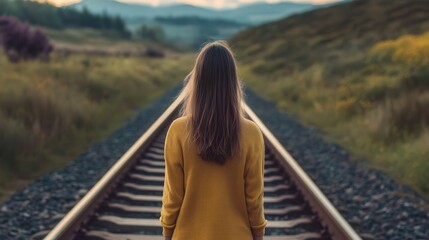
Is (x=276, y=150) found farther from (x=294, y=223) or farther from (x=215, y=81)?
(x=215, y=81)

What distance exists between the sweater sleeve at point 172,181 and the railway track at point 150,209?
122 cm

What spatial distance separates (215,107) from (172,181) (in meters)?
0.35

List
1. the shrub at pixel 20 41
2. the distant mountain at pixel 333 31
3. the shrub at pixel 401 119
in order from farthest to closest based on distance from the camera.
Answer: the distant mountain at pixel 333 31
the shrub at pixel 20 41
the shrub at pixel 401 119

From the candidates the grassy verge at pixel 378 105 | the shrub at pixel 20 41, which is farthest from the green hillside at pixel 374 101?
the shrub at pixel 20 41

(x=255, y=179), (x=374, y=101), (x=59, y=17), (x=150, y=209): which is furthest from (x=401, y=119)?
(x=59, y=17)

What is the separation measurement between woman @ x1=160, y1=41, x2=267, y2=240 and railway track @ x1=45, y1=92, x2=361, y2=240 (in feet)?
4.06

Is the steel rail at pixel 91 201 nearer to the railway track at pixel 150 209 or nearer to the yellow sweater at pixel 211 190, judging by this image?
the railway track at pixel 150 209

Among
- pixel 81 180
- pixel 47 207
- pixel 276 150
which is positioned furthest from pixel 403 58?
pixel 47 207

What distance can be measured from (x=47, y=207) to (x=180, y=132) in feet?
12.2

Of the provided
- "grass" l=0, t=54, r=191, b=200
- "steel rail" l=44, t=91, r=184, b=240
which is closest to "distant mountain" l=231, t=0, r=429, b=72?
"grass" l=0, t=54, r=191, b=200

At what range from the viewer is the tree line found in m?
113

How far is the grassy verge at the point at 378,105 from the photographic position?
758 centimetres

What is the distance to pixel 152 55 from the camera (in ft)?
189

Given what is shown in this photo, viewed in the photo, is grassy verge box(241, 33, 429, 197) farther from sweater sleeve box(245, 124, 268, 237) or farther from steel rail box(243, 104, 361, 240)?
sweater sleeve box(245, 124, 268, 237)
